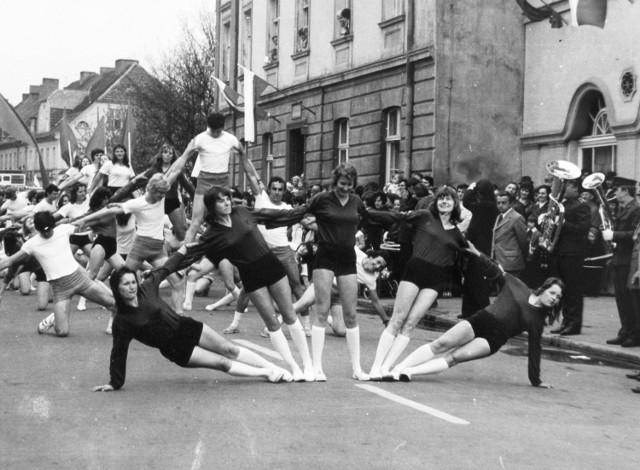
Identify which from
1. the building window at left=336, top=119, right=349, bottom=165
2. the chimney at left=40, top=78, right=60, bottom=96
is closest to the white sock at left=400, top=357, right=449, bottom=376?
the building window at left=336, top=119, right=349, bottom=165

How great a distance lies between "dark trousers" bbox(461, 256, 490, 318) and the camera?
10383 millimetres

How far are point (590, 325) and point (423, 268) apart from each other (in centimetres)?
574

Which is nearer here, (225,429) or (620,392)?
(225,429)

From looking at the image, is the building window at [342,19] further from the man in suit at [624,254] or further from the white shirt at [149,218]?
the white shirt at [149,218]

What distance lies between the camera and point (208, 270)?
17312 millimetres

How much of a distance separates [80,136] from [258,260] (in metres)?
89.5

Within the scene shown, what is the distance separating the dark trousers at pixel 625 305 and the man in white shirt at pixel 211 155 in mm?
4870

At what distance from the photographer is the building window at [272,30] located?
35.2 meters

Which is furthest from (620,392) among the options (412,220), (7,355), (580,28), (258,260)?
(580,28)

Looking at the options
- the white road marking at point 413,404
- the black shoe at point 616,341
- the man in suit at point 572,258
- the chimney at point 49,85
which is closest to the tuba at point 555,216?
the man in suit at point 572,258

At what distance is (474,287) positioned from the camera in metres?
12.0

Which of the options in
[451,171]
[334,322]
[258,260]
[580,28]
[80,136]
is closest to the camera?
[258,260]

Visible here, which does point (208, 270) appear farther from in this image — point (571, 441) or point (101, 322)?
point (571, 441)

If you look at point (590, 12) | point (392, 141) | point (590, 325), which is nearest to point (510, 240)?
point (590, 325)
